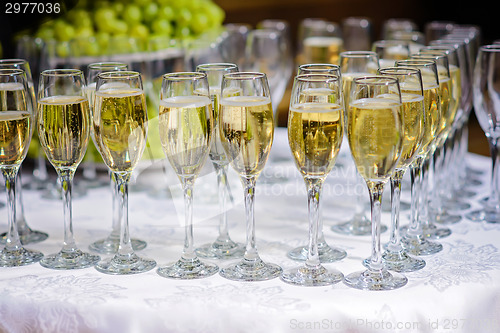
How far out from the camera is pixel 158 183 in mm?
1890

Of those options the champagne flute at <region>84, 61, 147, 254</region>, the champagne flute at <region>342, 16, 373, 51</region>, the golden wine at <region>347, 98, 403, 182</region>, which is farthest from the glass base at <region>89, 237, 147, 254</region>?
the champagne flute at <region>342, 16, 373, 51</region>

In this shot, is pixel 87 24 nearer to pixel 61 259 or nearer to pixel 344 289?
pixel 61 259

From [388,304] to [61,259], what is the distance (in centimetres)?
64

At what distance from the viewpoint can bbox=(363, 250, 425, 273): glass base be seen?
51.8 inches

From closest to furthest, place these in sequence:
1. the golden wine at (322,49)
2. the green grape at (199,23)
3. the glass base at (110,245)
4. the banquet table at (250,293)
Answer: the banquet table at (250,293) < the glass base at (110,245) < the green grape at (199,23) < the golden wine at (322,49)

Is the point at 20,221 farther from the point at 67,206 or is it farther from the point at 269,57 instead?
the point at 269,57

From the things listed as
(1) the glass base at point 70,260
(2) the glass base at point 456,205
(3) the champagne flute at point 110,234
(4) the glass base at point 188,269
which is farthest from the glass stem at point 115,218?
(2) the glass base at point 456,205

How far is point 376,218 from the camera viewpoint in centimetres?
124

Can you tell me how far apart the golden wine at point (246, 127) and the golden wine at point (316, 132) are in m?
0.05

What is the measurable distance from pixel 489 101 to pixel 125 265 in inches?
34.6

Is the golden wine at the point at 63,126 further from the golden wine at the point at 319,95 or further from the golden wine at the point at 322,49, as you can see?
the golden wine at the point at 322,49

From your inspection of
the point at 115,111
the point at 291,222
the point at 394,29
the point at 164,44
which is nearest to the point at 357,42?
the point at 394,29

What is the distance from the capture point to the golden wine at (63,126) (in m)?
1.30

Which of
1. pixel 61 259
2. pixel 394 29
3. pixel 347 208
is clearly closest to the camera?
pixel 61 259
